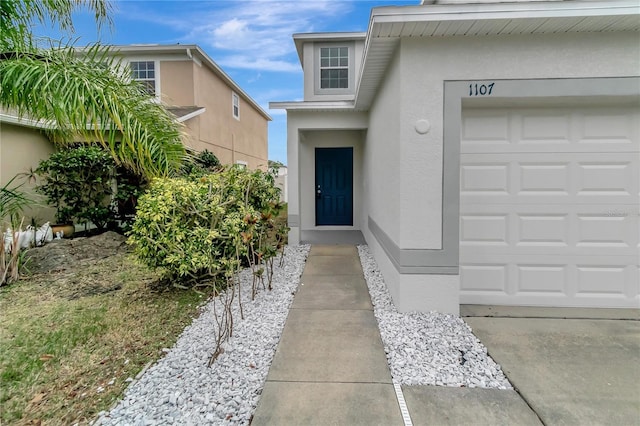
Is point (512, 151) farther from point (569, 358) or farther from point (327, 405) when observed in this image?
point (327, 405)

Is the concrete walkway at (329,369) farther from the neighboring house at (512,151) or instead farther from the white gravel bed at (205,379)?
the neighboring house at (512,151)

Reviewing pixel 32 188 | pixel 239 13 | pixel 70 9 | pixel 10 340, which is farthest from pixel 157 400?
pixel 32 188

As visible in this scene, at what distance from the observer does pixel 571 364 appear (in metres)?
3.02

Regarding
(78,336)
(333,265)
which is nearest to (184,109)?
(333,265)

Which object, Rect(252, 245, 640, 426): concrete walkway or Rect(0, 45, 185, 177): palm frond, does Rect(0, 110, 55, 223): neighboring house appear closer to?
Rect(0, 45, 185, 177): palm frond

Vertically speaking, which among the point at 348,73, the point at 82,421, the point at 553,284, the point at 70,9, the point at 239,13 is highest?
the point at 239,13

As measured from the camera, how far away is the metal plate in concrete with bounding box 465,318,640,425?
8.03ft

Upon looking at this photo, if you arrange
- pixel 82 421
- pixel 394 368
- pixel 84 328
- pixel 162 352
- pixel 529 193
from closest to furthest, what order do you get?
pixel 82 421 → pixel 394 368 → pixel 162 352 → pixel 84 328 → pixel 529 193

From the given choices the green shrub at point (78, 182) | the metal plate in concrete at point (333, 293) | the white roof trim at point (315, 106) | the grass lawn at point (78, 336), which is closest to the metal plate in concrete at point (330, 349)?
the metal plate in concrete at point (333, 293)

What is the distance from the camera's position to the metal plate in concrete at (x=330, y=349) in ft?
9.47

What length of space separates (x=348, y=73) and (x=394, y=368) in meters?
8.71

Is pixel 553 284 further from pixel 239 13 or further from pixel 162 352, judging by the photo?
pixel 239 13

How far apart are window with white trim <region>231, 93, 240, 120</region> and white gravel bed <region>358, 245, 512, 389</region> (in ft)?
42.9

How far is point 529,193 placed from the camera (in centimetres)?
425
